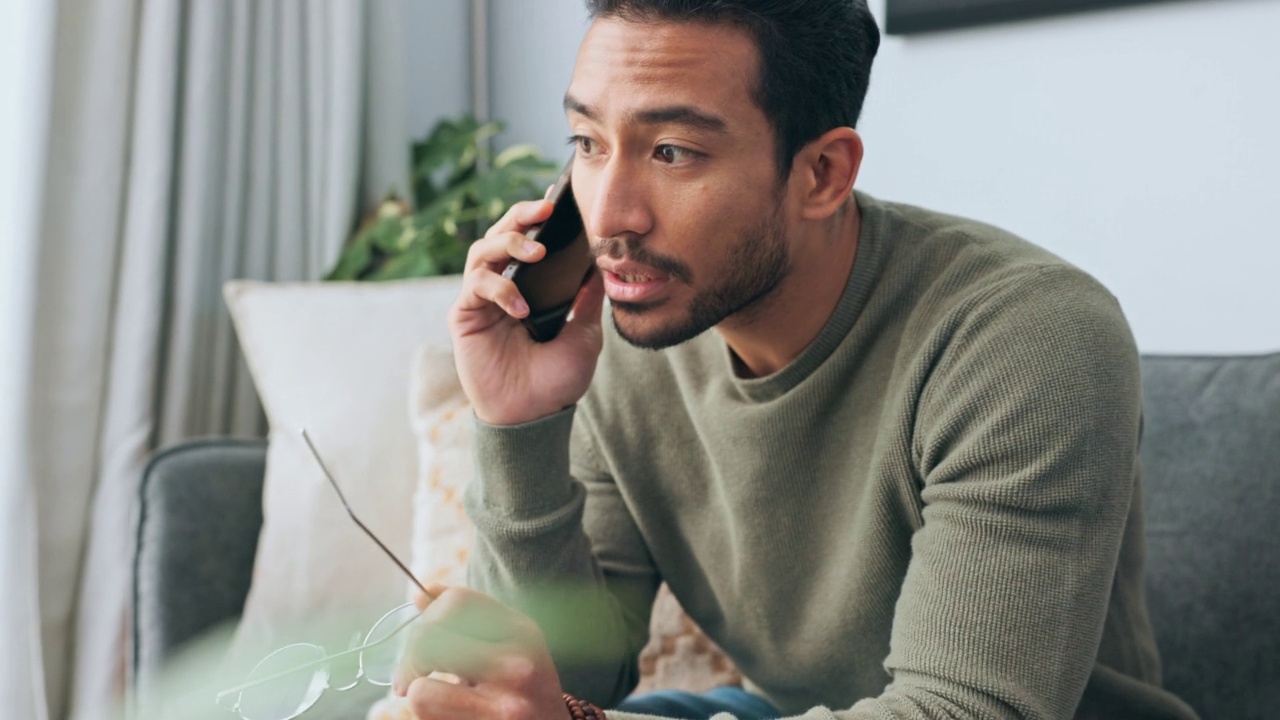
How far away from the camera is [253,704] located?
78cm

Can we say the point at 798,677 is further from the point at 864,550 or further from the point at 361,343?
the point at 361,343

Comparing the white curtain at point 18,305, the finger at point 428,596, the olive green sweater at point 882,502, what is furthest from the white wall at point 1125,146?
the white curtain at point 18,305

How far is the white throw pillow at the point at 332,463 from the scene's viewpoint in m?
1.63

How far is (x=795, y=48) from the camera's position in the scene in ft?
3.47

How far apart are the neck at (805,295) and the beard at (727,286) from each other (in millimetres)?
26

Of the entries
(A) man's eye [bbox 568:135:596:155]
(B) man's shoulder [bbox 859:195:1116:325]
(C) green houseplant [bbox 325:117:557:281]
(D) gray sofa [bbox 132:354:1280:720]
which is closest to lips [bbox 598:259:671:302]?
(A) man's eye [bbox 568:135:596:155]

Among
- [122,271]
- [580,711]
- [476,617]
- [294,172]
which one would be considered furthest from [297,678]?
[294,172]

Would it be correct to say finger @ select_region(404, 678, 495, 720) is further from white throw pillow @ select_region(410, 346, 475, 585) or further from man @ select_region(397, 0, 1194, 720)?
white throw pillow @ select_region(410, 346, 475, 585)

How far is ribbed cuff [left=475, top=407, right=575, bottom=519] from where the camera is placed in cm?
114

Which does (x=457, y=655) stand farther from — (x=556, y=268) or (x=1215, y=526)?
(x=1215, y=526)

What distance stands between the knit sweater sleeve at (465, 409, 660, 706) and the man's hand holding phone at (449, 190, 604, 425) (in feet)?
0.07

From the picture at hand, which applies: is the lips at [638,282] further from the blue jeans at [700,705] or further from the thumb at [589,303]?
the blue jeans at [700,705]

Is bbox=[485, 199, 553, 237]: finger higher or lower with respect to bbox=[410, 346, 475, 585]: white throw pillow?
higher

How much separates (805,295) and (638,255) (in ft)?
0.61
